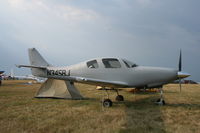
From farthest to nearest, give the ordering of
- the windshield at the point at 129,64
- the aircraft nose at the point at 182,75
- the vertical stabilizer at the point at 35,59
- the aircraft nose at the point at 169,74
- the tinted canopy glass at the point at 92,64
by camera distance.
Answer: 1. the vertical stabilizer at the point at 35,59
2. the tinted canopy glass at the point at 92,64
3. the windshield at the point at 129,64
4. the aircraft nose at the point at 169,74
5. the aircraft nose at the point at 182,75

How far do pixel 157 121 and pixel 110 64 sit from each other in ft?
12.0

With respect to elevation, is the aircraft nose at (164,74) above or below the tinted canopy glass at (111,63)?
below

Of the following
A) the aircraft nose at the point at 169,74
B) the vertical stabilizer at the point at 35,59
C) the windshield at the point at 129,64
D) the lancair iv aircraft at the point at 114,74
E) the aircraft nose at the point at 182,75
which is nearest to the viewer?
the aircraft nose at the point at 182,75

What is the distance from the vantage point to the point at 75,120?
512 centimetres

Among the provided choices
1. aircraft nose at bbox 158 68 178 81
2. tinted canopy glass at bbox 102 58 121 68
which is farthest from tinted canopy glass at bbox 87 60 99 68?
aircraft nose at bbox 158 68 178 81

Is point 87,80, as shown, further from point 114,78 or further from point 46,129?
point 46,129

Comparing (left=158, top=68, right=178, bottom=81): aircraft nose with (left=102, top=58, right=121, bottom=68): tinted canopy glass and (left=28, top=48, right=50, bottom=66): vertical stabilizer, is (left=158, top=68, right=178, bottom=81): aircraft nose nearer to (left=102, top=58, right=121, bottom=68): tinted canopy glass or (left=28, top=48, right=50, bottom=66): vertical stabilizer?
(left=102, top=58, right=121, bottom=68): tinted canopy glass

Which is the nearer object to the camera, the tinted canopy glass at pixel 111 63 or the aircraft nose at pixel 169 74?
the aircraft nose at pixel 169 74

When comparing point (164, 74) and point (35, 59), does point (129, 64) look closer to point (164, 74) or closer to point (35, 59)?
point (164, 74)

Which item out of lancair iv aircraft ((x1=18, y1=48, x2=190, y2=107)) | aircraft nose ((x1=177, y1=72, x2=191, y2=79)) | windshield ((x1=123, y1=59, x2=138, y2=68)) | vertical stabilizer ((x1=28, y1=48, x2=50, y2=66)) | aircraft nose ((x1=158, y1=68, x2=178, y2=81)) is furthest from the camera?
vertical stabilizer ((x1=28, y1=48, x2=50, y2=66))

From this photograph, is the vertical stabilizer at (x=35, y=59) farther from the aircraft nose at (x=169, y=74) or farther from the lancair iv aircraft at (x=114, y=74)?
the aircraft nose at (x=169, y=74)

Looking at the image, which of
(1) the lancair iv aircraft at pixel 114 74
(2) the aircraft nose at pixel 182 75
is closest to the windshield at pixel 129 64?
(1) the lancair iv aircraft at pixel 114 74

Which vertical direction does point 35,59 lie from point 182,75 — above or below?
above

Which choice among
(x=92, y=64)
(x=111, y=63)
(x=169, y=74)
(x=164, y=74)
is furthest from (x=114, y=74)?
(x=169, y=74)
